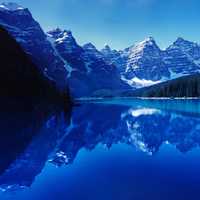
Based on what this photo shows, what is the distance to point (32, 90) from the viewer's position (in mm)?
100938

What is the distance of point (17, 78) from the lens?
93.4 m

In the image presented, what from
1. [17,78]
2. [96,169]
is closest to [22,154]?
[96,169]

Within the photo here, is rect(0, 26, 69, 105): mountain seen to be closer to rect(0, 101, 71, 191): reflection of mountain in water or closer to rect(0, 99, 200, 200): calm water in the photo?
rect(0, 101, 71, 191): reflection of mountain in water

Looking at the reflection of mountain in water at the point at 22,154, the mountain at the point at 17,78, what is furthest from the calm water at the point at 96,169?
the mountain at the point at 17,78

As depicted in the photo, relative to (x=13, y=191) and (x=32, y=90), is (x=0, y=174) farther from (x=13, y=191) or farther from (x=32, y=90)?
(x=32, y=90)

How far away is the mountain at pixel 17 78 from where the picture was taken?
3410 inches

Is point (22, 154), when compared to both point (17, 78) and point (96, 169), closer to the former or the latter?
point (96, 169)

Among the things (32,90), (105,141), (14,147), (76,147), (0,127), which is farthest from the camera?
(32,90)

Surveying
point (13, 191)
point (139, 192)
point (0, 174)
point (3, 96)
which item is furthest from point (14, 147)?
point (3, 96)

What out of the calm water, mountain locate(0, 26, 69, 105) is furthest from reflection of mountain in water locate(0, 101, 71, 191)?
mountain locate(0, 26, 69, 105)

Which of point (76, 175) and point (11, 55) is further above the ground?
point (11, 55)

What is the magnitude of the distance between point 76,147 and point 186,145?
11.7 m

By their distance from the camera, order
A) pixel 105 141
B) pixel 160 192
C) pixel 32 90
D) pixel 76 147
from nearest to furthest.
A: pixel 160 192 → pixel 76 147 → pixel 105 141 → pixel 32 90

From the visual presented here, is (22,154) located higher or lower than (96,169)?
higher
